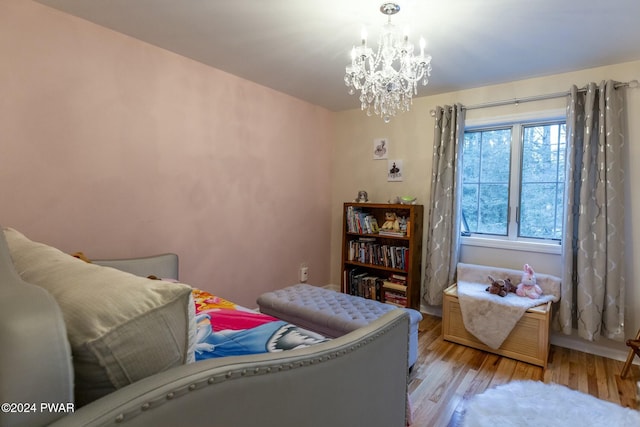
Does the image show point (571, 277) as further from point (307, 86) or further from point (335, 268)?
point (307, 86)

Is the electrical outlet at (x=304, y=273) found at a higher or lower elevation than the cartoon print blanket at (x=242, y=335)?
lower

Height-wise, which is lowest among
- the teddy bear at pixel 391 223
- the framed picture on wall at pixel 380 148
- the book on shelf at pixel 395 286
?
the book on shelf at pixel 395 286

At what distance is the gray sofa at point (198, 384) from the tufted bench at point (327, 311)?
0.83 metres

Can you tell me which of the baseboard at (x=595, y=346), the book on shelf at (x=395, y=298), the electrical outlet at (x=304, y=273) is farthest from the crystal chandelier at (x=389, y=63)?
the baseboard at (x=595, y=346)

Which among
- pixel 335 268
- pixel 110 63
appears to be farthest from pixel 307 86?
pixel 335 268

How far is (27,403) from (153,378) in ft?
0.56

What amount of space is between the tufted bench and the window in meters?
1.45

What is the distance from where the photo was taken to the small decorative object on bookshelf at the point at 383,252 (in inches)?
125

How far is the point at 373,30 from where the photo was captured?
1981 mm

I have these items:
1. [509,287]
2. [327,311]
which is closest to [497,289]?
[509,287]

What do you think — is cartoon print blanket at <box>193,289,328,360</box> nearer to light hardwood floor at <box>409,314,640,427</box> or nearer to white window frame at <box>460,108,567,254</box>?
light hardwood floor at <box>409,314,640,427</box>

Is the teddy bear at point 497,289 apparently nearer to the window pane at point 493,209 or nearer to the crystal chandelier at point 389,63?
the window pane at point 493,209

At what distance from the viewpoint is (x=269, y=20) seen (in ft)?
6.20

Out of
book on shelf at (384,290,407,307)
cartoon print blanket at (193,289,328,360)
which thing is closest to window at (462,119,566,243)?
book on shelf at (384,290,407,307)
